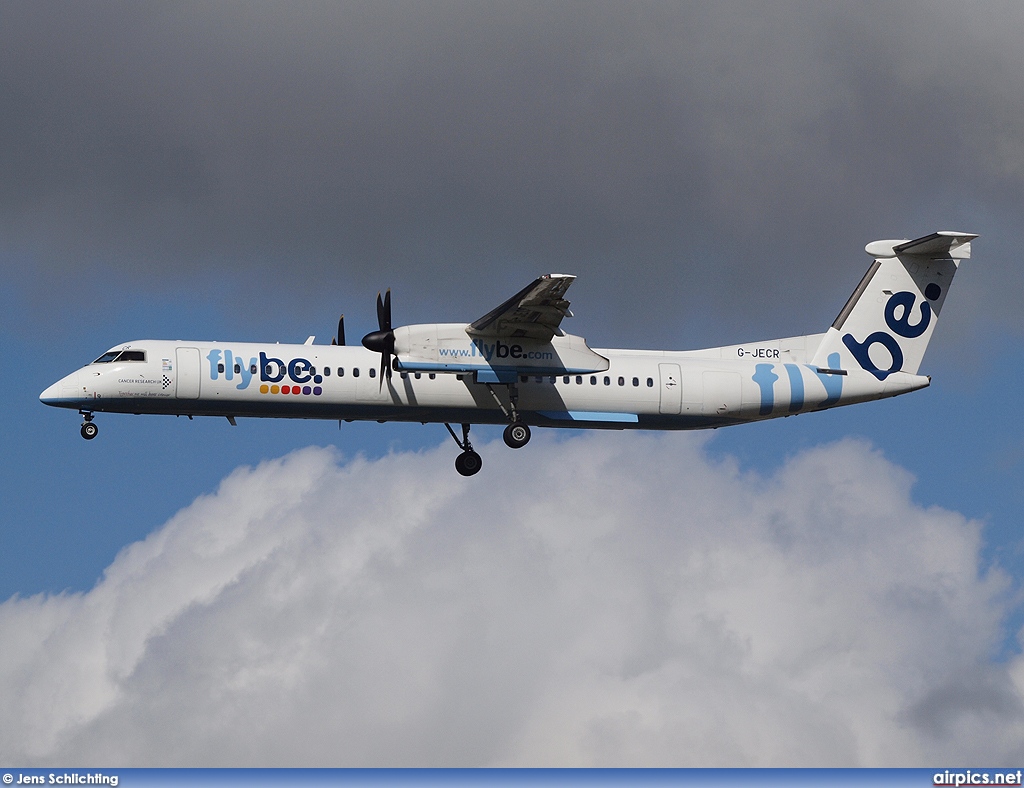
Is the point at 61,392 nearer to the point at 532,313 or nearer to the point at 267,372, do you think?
the point at 267,372

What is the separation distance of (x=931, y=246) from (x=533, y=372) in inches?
431

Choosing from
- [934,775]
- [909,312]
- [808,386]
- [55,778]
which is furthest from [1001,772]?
[55,778]

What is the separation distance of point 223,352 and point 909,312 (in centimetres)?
1730

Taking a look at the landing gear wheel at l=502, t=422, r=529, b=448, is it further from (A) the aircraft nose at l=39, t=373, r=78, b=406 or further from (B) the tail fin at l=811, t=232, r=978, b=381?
(A) the aircraft nose at l=39, t=373, r=78, b=406

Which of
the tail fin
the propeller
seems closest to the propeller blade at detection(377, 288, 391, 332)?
the propeller

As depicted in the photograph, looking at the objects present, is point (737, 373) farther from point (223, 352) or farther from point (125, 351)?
point (125, 351)

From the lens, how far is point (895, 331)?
3653 cm

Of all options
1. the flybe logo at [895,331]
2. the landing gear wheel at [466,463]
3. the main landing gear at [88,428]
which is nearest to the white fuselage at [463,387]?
the main landing gear at [88,428]

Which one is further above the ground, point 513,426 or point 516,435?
point 513,426

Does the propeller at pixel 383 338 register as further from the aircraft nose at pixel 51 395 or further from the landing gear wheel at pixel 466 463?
the aircraft nose at pixel 51 395

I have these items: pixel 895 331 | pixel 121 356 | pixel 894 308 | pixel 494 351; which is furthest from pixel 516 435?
pixel 894 308

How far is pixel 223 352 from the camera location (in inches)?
1296

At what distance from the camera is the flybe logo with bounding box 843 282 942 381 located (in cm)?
3619

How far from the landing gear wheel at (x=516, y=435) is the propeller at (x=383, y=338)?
3190mm
